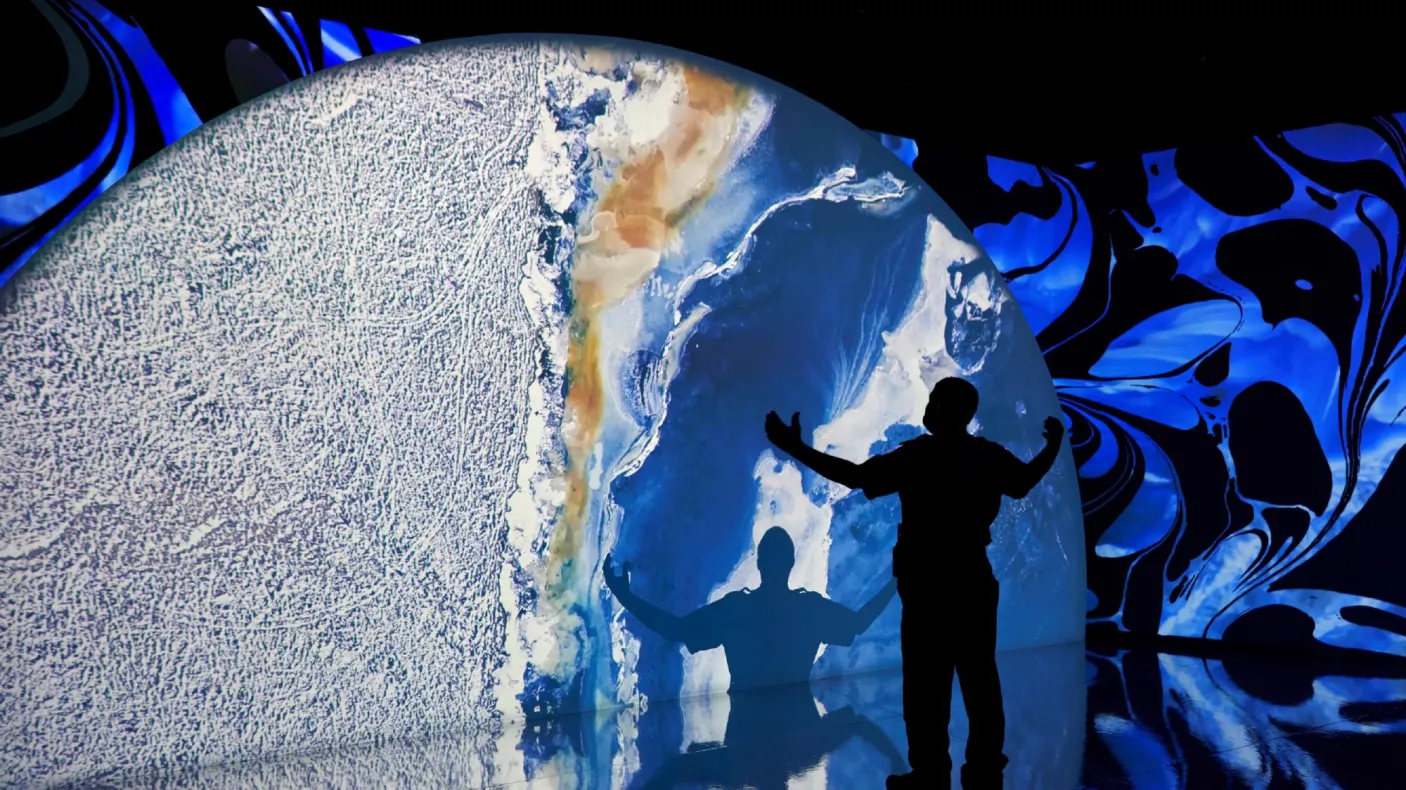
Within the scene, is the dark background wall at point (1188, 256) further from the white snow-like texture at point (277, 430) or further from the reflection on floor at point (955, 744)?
the reflection on floor at point (955, 744)

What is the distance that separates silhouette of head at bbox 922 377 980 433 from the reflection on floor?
1.04m

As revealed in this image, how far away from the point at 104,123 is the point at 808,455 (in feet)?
7.57

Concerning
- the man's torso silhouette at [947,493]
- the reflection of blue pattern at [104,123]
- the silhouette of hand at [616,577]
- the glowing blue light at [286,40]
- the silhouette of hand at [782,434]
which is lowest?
the silhouette of hand at [616,577]

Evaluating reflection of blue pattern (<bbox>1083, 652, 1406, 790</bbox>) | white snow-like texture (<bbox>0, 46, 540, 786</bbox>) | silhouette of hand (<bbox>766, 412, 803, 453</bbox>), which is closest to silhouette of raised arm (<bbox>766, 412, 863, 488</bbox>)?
silhouette of hand (<bbox>766, 412, 803, 453</bbox>)

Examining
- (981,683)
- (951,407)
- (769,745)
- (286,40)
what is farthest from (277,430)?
(981,683)

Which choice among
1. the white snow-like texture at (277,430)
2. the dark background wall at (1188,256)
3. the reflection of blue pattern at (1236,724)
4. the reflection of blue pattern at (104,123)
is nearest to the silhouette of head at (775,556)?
the white snow-like texture at (277,430)

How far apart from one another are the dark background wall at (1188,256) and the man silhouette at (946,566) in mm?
2194

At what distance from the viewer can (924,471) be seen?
101 inches

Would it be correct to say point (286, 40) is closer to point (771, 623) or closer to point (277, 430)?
point (277, 430)

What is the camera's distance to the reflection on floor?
2957 millimetres

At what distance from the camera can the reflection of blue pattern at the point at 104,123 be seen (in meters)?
3.03

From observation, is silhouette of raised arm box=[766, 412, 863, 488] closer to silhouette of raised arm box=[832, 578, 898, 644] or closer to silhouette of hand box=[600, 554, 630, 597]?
silhouette of hand box=[600, 554, 630, 597]

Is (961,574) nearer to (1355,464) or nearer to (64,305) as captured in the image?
(64,305)

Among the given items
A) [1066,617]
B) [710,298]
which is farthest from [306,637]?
[1066,617]
